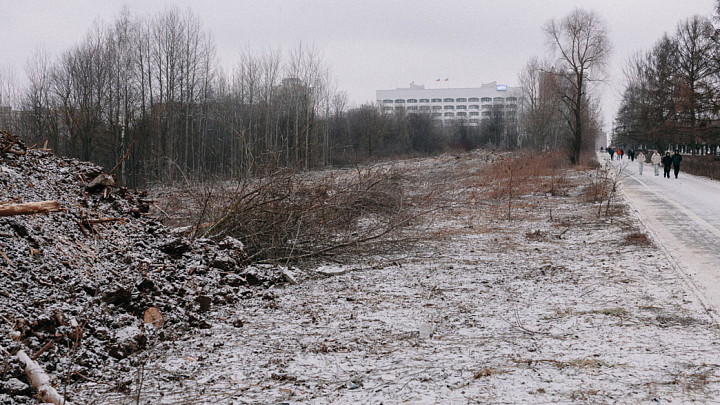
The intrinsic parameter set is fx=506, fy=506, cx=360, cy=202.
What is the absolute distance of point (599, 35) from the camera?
112ft

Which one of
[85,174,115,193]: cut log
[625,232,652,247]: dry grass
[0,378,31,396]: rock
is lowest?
[0,378,31,396]: rock

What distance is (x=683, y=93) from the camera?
29.7 metres

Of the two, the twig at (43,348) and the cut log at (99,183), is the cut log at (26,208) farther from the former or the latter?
the cut log at (99,183)

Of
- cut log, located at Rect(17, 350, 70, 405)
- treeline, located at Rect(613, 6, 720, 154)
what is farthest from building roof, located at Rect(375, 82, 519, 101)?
cut log, located at Rect(17, 350, 70, 405)

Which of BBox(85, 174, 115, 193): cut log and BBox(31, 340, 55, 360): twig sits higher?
BBox(85, 174, 115, 193): cut log

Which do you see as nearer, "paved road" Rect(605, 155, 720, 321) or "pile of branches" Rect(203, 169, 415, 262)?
"paved road" Rect(605, 155, 720, 321)

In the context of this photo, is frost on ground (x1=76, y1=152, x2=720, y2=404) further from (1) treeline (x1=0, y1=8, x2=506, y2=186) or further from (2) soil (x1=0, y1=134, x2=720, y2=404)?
(1) treeline (x1=0, y1=8, x2=506, y2=186)

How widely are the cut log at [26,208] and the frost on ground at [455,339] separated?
1660mm

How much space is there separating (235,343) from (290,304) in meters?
1.31

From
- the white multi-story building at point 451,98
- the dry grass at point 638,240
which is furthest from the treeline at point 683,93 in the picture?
the white multi-story building at point 451,98

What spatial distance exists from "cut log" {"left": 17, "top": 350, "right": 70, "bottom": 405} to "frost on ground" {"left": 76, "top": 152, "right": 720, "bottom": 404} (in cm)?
24

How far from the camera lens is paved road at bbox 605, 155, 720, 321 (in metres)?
6.52

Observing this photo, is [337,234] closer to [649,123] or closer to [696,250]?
[696,250]

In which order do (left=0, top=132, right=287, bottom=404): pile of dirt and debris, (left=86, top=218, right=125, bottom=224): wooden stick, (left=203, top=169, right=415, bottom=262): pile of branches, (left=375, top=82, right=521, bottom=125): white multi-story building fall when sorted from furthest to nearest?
1. (left=375, top=82, right=521, bottom=125): white multi-story building
2. (left=203, top=169, right=415, bottom=262): pile of branches
3. (left=86, top=218, right=125, bottom=224): wooden stick
4. (left=0, top=132, right=287, bottom=404): pile of dirt and debris
